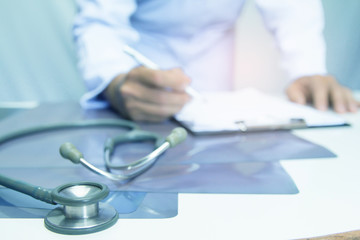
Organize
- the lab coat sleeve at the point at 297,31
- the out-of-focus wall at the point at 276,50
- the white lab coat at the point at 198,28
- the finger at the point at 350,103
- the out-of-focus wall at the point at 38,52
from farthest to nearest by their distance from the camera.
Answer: the out-of-focus wall at the point at 276,50 < the out-of-focus wall at the point at 38,52 < the lab coat sleeve at the point at 297,31 < the white lab coat at the point at 198,28 < the finger at the point at 350,103

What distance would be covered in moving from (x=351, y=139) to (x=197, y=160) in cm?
28

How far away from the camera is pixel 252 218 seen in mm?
323

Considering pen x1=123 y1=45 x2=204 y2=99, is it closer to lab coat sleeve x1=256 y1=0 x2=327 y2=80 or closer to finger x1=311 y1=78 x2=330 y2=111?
finger x1=311 y1=78 x2=330 y2=111

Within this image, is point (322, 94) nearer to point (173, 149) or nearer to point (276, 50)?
point (173, 149)

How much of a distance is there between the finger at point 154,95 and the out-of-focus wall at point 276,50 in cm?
100

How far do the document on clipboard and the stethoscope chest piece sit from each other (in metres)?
0.31

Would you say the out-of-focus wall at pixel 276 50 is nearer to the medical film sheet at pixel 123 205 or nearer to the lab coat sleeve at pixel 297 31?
the lab coat sleeve at pixel 297 31

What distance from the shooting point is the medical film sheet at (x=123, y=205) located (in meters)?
0.33

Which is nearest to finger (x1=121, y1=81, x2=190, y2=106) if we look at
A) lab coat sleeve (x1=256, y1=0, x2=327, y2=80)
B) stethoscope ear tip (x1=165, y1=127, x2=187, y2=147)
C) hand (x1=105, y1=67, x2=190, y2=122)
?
hand (x1=105, y1=67, x2=190, y2=122)

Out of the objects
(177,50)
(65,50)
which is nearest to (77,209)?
(177,50)

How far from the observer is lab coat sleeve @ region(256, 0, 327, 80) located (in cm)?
118

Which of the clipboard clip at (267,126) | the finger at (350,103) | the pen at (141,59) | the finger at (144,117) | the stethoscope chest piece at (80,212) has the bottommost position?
the finger at (350,103)

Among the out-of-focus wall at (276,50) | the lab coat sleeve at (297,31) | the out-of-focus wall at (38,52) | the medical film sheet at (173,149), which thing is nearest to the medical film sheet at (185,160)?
the medical film sheet at (173,149)

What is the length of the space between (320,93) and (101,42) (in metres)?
0.54
